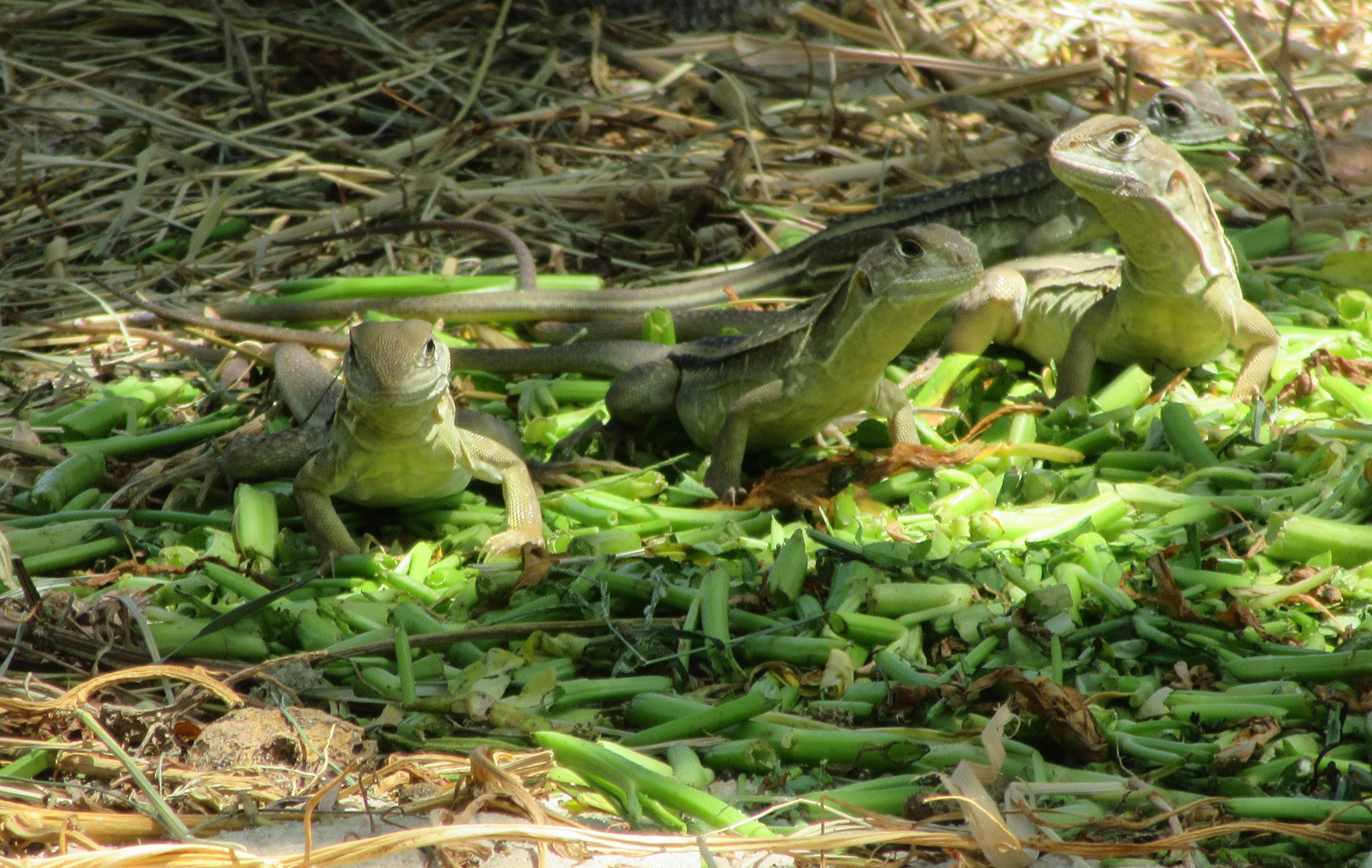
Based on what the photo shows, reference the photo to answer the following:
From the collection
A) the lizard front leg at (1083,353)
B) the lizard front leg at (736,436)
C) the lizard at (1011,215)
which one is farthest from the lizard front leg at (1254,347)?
the lizard front leg at (736,436)

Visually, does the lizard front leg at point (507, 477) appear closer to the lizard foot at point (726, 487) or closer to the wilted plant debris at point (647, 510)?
the wilted plant debris at point (647, 510)

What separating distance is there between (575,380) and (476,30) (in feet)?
12.3

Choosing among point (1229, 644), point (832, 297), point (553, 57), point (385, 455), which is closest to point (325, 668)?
point (385, 455)

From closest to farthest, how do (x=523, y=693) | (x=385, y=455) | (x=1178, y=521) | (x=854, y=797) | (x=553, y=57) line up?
1. (x=854, y=797)
2. (x=523, y=693)
3. (x=1178, y=521)
4. (x=385, y=455)
5. (x=553, y=57)

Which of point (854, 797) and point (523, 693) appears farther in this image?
point (523, 693)

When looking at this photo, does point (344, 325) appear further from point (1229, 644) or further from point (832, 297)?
point (1229, 644)

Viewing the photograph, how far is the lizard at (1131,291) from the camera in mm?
3955

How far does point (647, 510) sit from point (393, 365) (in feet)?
3.06

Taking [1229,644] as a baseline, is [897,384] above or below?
below

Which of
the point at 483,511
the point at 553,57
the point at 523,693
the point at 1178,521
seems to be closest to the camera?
the point at 523,693

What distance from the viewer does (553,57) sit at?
7.42 m

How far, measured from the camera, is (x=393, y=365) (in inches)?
136

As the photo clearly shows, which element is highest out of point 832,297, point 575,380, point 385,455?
point 832,297

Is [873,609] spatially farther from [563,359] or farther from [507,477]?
[563,359]
